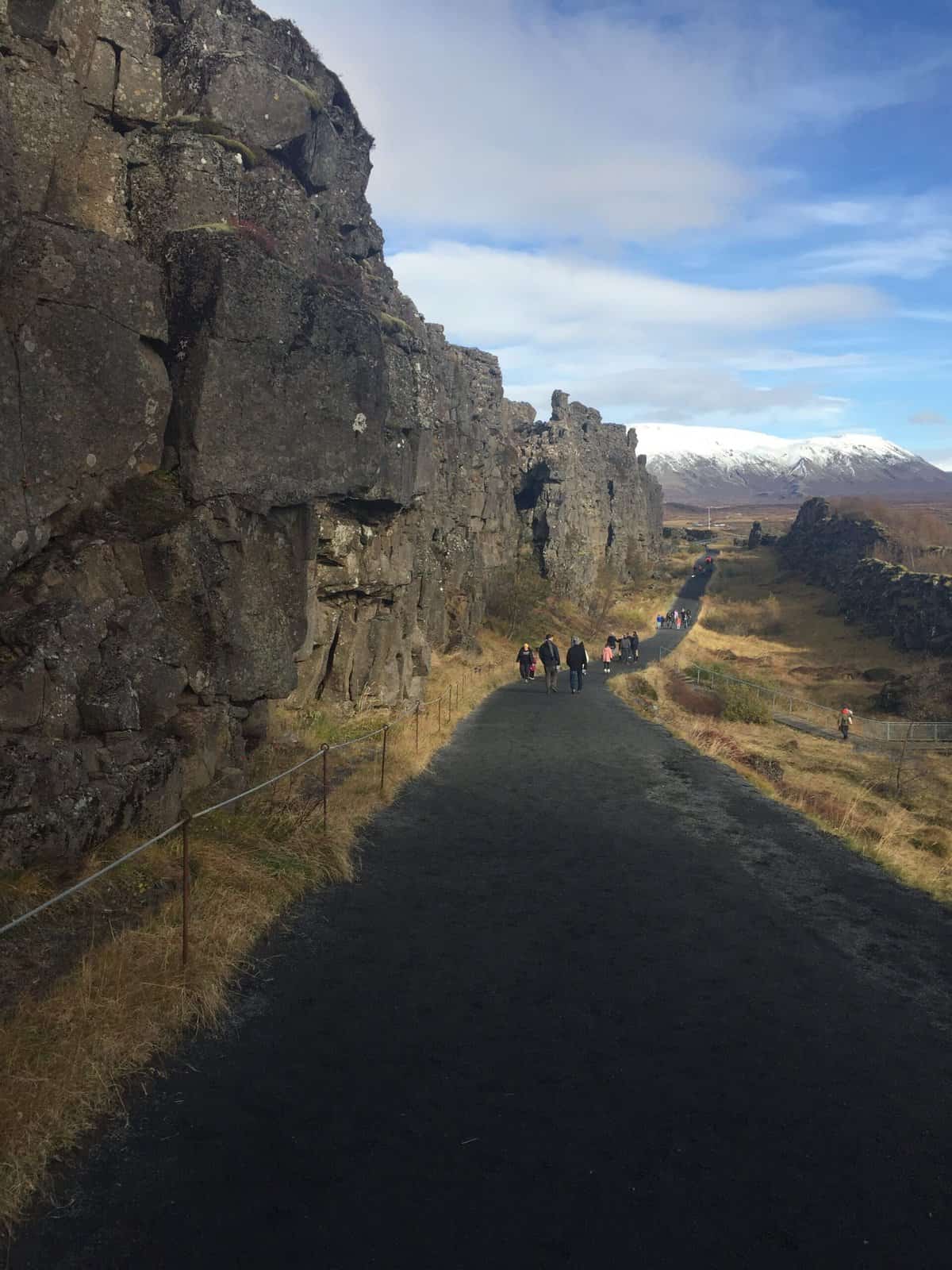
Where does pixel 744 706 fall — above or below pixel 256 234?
below

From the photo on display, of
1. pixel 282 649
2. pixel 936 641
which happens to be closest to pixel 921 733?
pixel 936 641

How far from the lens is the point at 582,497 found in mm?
71500

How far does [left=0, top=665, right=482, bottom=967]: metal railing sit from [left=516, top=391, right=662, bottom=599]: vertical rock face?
97.5ft

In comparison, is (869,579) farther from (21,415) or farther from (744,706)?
(21,415)

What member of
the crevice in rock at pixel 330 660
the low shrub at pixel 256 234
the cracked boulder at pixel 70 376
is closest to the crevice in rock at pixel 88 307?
the cracked boulder at pixel 70 376

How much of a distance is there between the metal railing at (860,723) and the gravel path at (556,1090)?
963 inches

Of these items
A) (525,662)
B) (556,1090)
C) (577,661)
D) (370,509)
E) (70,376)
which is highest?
(70,376)

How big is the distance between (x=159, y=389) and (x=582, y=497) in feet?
206

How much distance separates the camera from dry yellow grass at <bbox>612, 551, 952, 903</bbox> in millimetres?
15281

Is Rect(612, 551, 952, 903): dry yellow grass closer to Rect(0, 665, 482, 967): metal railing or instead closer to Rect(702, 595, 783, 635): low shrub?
Rect(702, 595, 783, 635): low shrub

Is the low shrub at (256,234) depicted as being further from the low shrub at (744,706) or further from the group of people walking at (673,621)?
the group of people walking at (673,621)

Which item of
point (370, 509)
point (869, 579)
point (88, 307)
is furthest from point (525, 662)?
point (869, 579)

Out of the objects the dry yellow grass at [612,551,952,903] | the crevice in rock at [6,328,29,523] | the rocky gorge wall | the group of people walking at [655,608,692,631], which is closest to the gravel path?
the dry yellow grass at [612,551,952,903]

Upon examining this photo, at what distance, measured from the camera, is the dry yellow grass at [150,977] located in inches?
214
